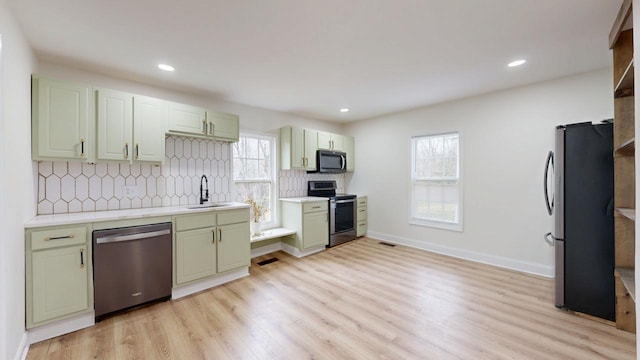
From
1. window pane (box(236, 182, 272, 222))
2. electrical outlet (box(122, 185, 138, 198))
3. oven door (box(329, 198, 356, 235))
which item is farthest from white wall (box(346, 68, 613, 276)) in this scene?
electrical outlet (box(122, 185, 138, 198))

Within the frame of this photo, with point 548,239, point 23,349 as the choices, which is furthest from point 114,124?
point 548,239

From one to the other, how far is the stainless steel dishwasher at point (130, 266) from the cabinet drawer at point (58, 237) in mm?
96

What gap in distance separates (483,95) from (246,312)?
408 cm

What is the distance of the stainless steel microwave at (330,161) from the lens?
15.4 ft

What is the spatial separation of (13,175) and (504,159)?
490 cm

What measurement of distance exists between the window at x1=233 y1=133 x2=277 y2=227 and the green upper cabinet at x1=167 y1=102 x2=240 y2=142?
1.60 feet

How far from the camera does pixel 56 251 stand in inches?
81.7

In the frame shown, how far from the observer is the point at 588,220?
7.42 feet

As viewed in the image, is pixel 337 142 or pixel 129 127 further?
pixel 337 142

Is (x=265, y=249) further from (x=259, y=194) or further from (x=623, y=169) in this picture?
(x=623, y=169)

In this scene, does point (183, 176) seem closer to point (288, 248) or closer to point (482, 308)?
point (288, 248)

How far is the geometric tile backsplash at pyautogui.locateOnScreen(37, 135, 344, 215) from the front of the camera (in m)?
2.51

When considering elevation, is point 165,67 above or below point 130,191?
above

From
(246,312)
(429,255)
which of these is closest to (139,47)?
(246,312)
